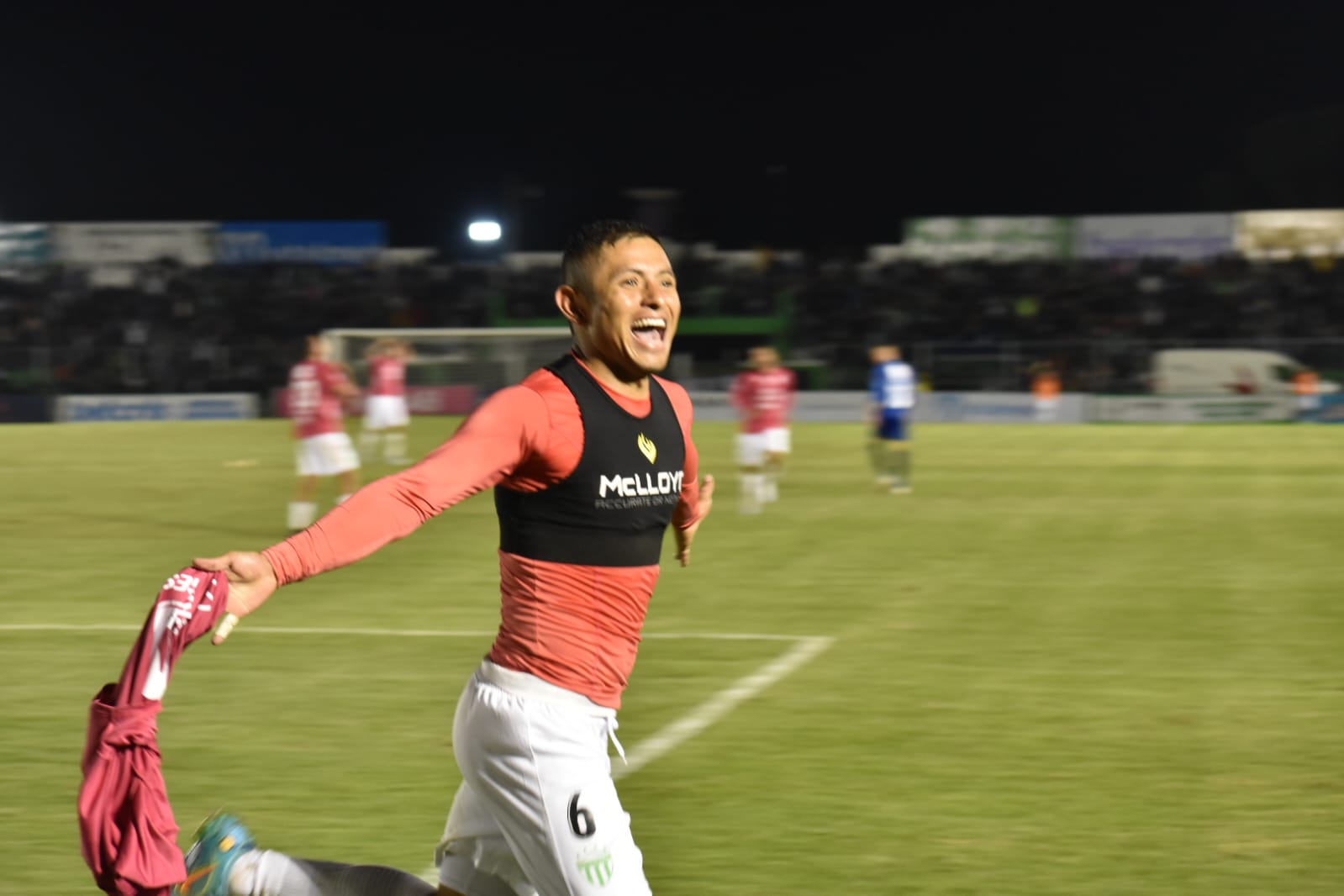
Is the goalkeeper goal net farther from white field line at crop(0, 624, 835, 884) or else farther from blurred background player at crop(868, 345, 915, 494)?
white field line at crop(0, 624, 835, 884)

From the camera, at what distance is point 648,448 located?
4191 millimetres

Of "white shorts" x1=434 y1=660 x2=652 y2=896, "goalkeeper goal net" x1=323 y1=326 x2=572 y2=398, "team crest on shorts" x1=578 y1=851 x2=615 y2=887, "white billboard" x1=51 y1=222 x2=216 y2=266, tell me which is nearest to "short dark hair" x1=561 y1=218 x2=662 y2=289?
→ "white shorts" x1=434 y1=660 x2=652 y2=896

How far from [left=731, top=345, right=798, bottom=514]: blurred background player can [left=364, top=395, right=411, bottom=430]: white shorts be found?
8.23 m

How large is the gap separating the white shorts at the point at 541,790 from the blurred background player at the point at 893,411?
21.1 m

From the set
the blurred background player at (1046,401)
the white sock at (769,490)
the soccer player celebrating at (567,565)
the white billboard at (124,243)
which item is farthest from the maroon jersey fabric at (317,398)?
the white billboard at (124,243)

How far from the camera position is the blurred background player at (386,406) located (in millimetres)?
29922

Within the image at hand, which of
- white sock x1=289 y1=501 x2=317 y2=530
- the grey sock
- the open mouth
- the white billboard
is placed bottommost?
white sock x1=289 y1=501 x2=317 y2=530

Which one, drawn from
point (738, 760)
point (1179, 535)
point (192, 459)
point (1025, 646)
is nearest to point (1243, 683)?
point (1025, 646)

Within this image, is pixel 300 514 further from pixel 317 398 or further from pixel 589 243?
pixel 589 243

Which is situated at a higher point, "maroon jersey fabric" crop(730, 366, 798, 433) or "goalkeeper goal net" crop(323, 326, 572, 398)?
"goalkeeper goal net" crop(323, 326, 572, 398)

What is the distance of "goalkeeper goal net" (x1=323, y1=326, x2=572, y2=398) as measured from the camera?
30.8m

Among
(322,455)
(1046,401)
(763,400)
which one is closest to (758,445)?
(763,400)

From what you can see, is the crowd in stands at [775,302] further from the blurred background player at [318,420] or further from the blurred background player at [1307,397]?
the blurred background player at [318,420]

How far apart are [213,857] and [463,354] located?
28684mm
